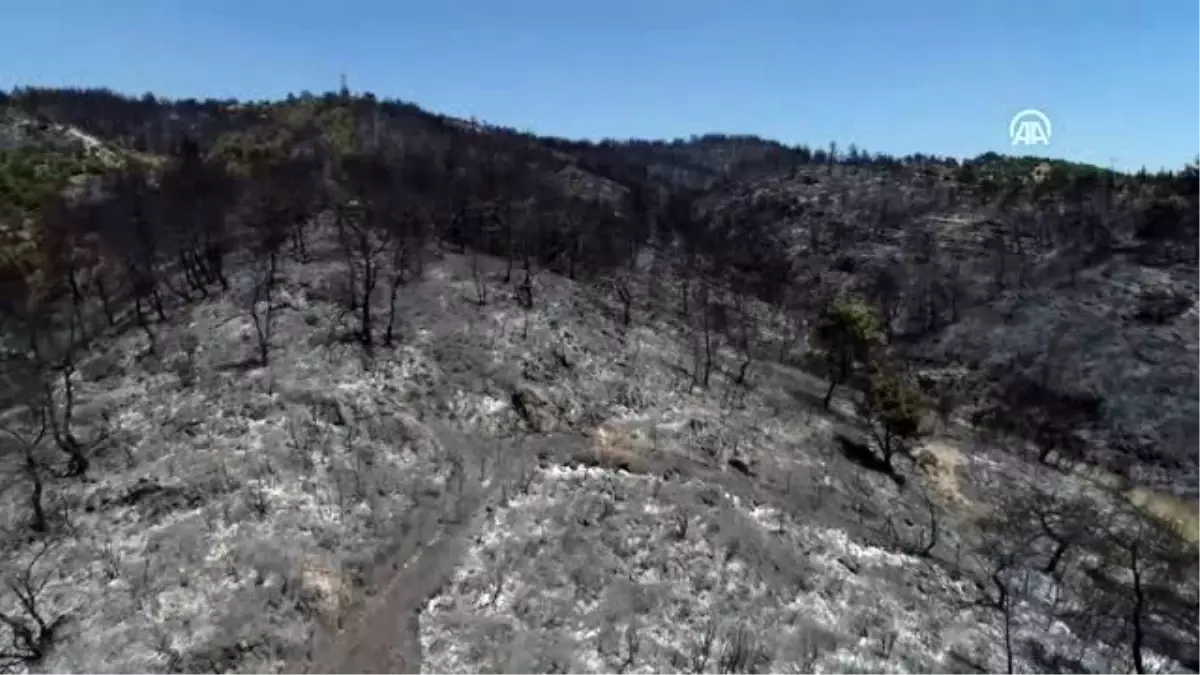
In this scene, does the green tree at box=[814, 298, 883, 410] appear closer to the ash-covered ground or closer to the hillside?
the hillside

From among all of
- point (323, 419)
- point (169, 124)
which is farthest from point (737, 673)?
point (169, 124)

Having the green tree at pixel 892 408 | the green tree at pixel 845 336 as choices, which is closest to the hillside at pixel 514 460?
the green tree at pixel 845 336

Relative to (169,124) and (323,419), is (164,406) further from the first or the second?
(169,124)

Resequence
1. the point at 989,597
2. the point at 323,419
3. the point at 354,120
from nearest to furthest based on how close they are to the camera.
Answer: the point at 989,597 → the point at 323,419 → the point at 354,120

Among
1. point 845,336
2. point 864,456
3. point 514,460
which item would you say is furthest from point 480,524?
point 845,336

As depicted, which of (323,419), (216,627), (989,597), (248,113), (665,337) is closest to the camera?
(216,627)

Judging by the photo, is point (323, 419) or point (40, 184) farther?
point (40, 184)

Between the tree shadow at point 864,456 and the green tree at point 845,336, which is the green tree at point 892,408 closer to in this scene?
the tree shadow at point 864,456

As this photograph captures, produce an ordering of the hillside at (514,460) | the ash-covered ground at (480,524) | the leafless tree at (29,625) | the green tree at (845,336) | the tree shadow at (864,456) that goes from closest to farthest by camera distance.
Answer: the leafless tree at (29,625) → the ash-covered ground at (480,524) → the hillside at (514,460) → the tree shadow at (864,456) → the green tree at (845,336)
